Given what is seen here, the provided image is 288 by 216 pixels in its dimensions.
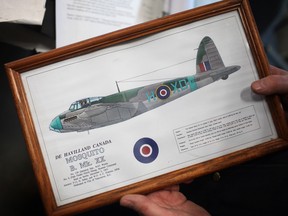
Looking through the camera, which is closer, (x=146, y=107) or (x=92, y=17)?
(x=146, y=107)

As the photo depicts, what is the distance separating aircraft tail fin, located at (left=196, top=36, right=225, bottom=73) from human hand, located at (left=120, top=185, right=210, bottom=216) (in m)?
0.22

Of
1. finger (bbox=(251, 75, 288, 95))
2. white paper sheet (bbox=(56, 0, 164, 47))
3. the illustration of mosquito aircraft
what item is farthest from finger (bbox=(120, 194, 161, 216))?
white paper sheet (bbox=(56, 0, 164, 47))

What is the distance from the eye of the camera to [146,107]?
409 mm

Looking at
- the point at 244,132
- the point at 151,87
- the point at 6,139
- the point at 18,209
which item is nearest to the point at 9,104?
the point at 6,139

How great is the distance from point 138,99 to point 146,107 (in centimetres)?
2

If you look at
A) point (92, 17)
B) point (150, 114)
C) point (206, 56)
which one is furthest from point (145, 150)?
point (92, 17)

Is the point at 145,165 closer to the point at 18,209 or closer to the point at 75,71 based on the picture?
the point at 75,71

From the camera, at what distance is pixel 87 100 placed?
0.41 metres

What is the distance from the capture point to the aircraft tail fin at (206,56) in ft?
1.36

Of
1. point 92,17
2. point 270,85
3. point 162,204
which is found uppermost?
point 92,17

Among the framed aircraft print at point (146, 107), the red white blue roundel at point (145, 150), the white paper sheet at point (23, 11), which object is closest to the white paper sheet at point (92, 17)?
the white paper sheet at point (23, 11)

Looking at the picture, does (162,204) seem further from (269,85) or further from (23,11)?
(23,11)

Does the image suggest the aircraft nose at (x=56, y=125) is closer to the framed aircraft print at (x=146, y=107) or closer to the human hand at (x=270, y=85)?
the framed aircraft print at (x=146, y=107)

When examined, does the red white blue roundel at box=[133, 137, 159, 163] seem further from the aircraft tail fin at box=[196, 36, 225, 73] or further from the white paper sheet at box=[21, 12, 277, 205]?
the aircraft tail fin at box=[196, 36, 225, 73]
